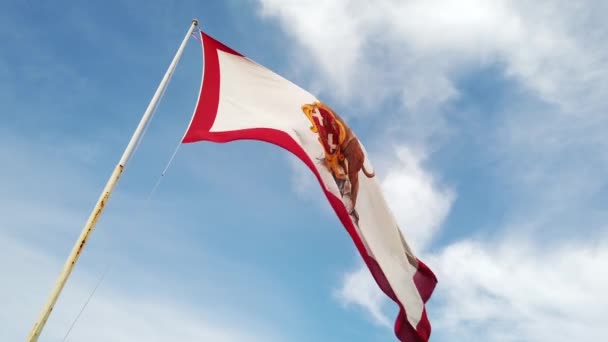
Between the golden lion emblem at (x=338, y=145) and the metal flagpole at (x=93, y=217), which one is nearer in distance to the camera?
the metal flagpole at (x=93, y=217)

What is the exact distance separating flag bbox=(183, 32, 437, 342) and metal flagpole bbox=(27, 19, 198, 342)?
106cm

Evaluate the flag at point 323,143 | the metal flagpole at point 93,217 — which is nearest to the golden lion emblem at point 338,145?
the flag at point 323,143

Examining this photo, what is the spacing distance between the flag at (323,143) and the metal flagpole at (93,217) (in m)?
1.06

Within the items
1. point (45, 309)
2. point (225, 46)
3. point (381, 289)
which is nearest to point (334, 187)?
point (381, 289)

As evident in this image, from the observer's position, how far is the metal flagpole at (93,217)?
9148 millimetres

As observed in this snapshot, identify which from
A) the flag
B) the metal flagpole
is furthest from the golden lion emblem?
the metal flagpole

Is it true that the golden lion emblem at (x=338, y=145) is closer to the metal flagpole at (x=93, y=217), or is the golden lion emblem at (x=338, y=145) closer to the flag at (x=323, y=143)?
the flag at (x=323, y=143)

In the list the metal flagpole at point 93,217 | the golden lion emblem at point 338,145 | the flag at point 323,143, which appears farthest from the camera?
the golden lion emblem at point 338,145

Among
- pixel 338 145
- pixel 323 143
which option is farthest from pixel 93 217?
pixel 338 145

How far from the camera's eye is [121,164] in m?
11.0

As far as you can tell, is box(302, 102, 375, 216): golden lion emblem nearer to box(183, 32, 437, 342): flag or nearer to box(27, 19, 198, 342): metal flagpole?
box(183, 32, 437, 342): flag

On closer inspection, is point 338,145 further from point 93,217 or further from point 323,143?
point 93,217

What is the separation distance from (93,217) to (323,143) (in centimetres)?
666

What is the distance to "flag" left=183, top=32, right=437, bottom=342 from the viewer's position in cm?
1301
